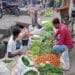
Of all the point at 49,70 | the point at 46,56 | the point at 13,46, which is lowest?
the point at 46,56

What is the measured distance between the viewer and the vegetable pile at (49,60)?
7695 mm

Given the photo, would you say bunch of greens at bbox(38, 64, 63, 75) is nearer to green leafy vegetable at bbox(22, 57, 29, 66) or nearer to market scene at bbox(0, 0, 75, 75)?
market scene at bbox(0, 0, 75, 75)

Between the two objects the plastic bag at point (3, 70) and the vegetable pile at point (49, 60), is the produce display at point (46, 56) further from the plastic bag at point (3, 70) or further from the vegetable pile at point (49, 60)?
the plastic bag at point (3, 70)

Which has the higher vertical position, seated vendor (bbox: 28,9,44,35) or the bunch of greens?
the bunch of greens

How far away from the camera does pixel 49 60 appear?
7.78 meters

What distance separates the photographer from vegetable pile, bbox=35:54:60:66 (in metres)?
7.70

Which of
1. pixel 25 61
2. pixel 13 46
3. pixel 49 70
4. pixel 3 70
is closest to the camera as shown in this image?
pixel 3 70

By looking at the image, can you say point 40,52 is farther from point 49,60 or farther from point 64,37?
point 49,60

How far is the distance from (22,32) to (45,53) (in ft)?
3.48

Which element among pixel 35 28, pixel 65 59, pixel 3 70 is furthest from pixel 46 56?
pixel 35 28

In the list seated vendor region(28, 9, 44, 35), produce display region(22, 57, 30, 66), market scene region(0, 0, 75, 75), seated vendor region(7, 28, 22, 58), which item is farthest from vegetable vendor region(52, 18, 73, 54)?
seated vendor region(28, 9, 44, 35)

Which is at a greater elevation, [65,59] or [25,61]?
[25,61]

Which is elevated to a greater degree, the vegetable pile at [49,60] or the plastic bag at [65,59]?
the vegetable pile at [49,60]

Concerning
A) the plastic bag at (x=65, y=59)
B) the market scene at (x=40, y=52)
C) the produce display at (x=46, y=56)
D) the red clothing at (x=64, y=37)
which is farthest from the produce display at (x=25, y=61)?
the red clothing at (x=64, y=37)
